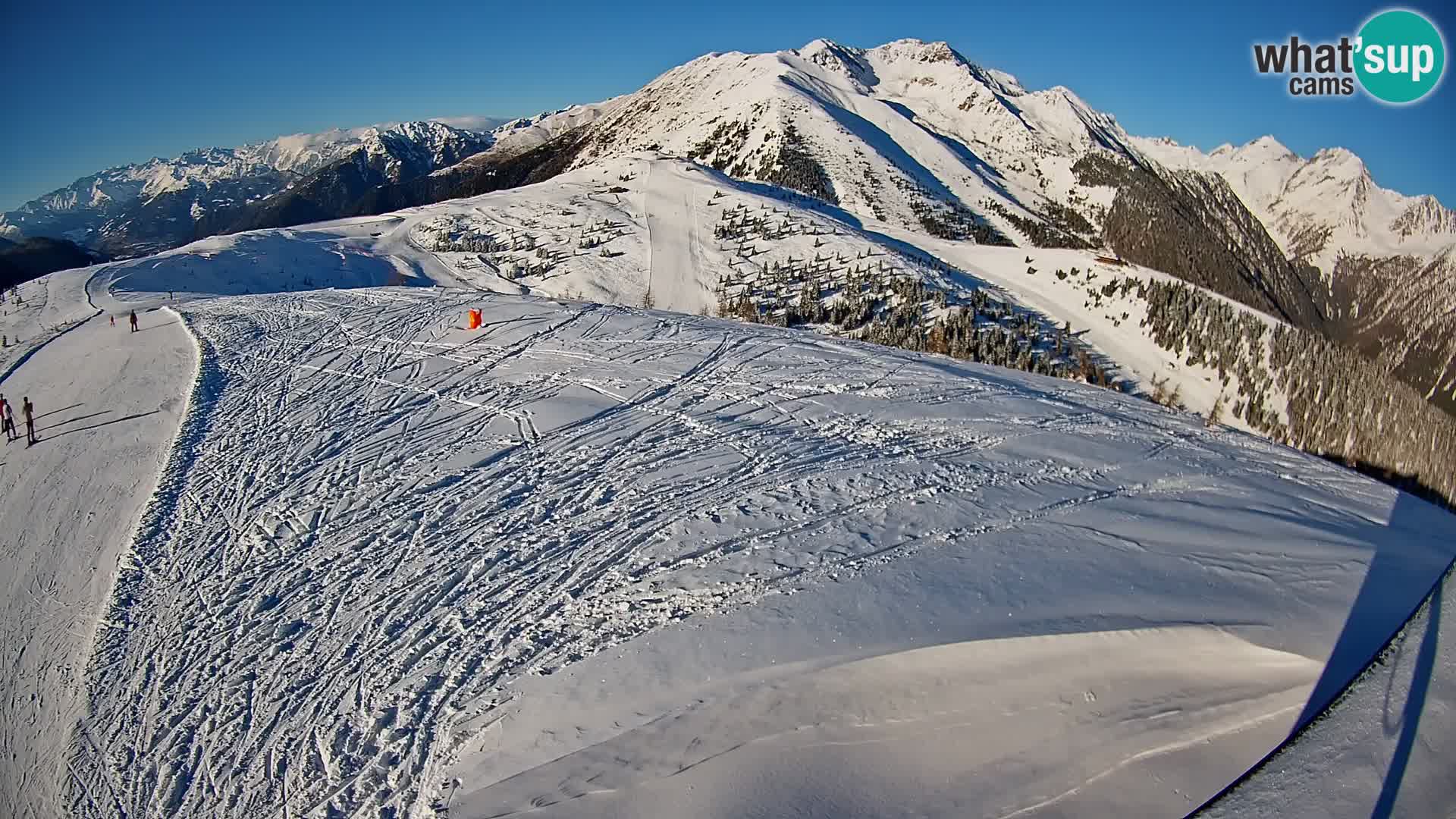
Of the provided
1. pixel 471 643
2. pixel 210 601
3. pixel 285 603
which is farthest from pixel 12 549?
pixel 471 643

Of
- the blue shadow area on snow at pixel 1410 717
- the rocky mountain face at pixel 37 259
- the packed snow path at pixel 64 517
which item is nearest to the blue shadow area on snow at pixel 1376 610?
the blue shadow area on snow at pixel 1410 717

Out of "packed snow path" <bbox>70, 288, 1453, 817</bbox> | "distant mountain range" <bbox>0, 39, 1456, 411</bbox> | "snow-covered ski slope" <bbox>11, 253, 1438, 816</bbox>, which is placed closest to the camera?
"snow-covered ski slope" <bbox>11, 253, 1438, 816</bbox>

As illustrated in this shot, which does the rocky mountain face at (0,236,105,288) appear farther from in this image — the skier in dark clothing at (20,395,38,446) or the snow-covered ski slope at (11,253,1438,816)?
the snow-covered ski slope at (11,253,1438,816)

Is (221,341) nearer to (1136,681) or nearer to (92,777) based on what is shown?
(92,777)

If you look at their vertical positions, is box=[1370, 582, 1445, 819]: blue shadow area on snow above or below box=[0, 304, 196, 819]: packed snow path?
above

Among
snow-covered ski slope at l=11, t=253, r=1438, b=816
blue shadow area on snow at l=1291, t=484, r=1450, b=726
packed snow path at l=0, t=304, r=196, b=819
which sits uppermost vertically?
blue shadow area on snow at l=1291, t=484, r=1450, b=726

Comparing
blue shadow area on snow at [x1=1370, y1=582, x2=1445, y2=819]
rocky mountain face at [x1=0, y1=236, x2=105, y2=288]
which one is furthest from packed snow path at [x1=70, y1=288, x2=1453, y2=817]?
rocky mountain face at [x1=0, y1=236, x2=105, y2=288]
